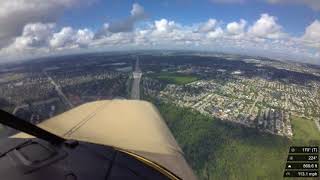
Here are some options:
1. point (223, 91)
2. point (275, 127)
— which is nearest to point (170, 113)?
point (275, 127)

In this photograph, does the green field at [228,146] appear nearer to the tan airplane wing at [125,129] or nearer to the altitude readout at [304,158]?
the altitude readout at [304,158]

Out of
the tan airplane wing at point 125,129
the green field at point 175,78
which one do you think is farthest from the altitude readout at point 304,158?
the green field at point 175,78

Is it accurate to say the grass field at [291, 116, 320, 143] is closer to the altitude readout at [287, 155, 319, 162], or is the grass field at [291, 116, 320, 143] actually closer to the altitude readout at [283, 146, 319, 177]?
the altitude readout at [283, 146, 319, 177]

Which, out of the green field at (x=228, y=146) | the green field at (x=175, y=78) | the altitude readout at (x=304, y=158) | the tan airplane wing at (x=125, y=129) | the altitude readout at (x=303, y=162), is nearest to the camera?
the tan airplane wing at (x=125, y=129)

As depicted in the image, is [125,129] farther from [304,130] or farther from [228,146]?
[304,130]

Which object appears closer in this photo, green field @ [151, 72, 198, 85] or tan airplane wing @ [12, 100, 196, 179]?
tan airplane wing @ [12, 100, 196, 179]

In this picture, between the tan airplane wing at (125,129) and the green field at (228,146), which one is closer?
the tan airplane wing at (125,129)

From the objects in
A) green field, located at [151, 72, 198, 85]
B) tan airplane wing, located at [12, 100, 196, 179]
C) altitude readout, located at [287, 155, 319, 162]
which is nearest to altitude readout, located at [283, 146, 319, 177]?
altitude readout, located at [287, 155, 319, 162]
